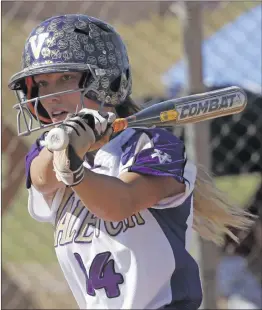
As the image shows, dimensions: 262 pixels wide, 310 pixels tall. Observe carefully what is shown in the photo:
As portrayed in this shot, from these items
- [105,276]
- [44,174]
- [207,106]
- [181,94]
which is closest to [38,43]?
[44,174]

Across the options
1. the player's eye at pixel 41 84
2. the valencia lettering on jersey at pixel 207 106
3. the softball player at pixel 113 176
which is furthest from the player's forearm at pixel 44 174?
the valencia lettering on jersey at pixel 207 106

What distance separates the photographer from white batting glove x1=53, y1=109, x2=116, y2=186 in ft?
5.45

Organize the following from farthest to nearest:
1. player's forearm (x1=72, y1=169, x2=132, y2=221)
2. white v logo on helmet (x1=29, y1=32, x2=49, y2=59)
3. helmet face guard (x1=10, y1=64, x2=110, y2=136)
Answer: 1. white v logo on helmet (x1=29, y1=32, x2=49, y2=59)
2. helmet face guard (x1=10, y1=64, x2=110, y2=136)
3. player's forearm (x1=72, y1=169, x2=132, y2=221)

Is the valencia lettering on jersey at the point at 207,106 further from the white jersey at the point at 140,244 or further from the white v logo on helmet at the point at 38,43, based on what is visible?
the white v logo on helmet at the point at 38,43

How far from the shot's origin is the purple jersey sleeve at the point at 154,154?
2.06 m

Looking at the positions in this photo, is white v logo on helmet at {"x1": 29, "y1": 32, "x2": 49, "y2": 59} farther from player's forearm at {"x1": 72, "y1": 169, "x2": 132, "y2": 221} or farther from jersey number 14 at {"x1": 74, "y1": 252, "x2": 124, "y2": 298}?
jersey number 14 at {"x1": 74, "y1": 252, "x2": 124, "y2": 298}

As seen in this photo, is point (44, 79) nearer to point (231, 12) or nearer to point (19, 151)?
point (19, 151)

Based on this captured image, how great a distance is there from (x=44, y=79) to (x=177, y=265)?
60cm

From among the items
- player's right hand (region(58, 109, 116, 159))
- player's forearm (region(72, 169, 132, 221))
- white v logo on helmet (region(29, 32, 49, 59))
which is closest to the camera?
player's right hand (region(58, 109, 116, 159))

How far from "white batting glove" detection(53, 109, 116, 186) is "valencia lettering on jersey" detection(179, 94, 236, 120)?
0.24m

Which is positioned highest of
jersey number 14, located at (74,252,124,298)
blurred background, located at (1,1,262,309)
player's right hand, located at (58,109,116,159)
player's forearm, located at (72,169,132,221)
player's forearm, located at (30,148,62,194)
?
player's right hand, located at (58,109,116,159)

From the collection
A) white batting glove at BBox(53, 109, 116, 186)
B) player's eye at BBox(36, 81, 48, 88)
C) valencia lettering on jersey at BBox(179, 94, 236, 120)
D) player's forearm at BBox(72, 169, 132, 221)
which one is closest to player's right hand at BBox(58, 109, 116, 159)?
white batting glove at BBox(53, 109, 116, 186)

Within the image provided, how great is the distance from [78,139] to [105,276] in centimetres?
60

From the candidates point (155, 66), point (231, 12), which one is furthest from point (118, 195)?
point (155, 66)
